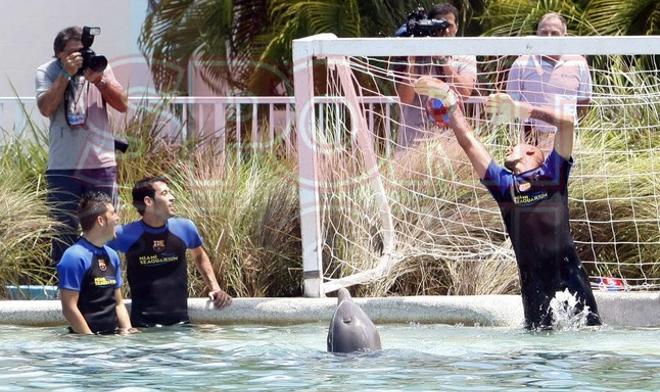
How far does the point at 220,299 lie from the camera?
27.6ft

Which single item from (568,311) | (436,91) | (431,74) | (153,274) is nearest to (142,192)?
(153,274)

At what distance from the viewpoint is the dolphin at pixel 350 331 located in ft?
21.9

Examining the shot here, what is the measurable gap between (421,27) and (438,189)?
42.4 inches

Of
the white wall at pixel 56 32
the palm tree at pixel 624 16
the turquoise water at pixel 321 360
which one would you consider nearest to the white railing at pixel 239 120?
the turquoise water at pixel 321 360

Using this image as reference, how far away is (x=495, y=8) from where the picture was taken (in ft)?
45.5

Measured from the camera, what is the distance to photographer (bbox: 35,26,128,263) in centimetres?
873

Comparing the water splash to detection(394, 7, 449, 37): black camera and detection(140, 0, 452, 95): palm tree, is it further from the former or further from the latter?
detection(140, 0, 452, 95): palm tree

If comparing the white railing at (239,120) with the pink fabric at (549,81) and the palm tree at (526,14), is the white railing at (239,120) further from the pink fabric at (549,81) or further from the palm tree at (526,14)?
the palm tree at (526,14)

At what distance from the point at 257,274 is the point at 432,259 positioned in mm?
1121

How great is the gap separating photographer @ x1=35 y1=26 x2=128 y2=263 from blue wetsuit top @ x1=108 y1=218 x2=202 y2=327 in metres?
0.64

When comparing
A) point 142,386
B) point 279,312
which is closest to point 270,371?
point 142,386

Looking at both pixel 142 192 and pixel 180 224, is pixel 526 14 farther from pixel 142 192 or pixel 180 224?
pixel 142 192

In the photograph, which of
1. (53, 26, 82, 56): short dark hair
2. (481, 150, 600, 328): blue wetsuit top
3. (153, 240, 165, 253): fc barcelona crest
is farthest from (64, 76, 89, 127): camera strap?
(481, 150, 600, 328): blue wetsuit top

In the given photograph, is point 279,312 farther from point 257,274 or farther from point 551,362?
point 551,362
